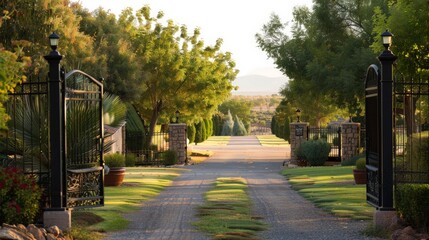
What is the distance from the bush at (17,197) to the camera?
14242 millimetres

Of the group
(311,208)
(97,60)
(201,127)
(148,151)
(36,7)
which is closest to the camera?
(311,208)

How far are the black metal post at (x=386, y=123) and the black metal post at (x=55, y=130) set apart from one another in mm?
5628

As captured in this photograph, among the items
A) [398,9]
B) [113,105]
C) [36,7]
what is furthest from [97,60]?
[398,9]

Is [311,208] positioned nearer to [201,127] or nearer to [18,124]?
[18,124]

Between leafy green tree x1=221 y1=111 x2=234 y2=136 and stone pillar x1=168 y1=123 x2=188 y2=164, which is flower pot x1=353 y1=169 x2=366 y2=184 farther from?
leafy green tree x1=221 y1=111 x2=234 y2=136

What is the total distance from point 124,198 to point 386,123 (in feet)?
29.8

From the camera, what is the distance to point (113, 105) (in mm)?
23203

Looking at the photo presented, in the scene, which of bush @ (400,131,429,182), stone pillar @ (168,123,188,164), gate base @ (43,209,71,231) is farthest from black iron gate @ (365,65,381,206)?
stone pillar @ (168,123,188,164)

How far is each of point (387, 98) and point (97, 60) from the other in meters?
26.0

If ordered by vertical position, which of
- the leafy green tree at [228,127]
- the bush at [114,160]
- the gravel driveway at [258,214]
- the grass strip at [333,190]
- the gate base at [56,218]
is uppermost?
the leafy green tree at [228,127]

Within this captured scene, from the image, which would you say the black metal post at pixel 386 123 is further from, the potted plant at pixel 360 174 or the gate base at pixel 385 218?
the potted plant at pixel 360 174

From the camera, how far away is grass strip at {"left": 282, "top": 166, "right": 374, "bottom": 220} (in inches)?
731

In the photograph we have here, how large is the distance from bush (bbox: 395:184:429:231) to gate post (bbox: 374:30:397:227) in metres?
0.39

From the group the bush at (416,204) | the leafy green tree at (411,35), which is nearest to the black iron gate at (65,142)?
the bush at (416,204)
